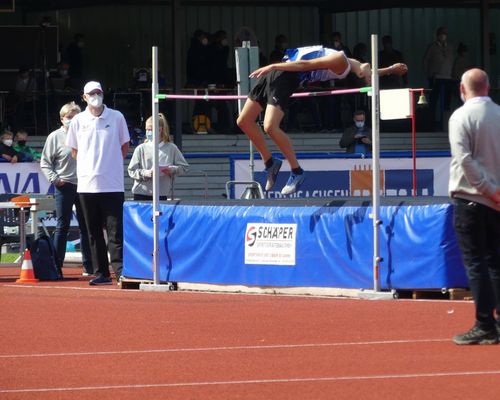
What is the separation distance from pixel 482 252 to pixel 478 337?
56 centimetres

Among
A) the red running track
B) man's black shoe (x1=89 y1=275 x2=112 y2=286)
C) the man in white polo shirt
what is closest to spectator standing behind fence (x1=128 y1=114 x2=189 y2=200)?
the man in white polo shirt

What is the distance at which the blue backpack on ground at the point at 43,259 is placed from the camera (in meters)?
15.3

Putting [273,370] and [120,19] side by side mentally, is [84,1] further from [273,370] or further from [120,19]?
[273,370]

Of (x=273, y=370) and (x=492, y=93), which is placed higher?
(x=492, y=93)

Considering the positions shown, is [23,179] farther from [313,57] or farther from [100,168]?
[313,57]

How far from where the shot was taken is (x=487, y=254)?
9.05 m

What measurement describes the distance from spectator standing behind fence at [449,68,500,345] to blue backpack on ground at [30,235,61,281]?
23.9ft

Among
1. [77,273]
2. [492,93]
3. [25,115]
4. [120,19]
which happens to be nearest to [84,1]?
[120,19]

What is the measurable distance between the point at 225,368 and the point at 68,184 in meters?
7.65

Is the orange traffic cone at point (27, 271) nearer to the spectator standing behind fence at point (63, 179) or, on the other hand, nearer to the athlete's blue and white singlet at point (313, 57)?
the spectator standing behind fence at point (63, 179)

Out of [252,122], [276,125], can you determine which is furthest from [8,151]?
[276,125]

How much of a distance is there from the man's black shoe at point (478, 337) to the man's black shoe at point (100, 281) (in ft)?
21.0

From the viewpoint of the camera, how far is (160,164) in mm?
15320

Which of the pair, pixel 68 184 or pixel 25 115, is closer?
pixel 68 184
